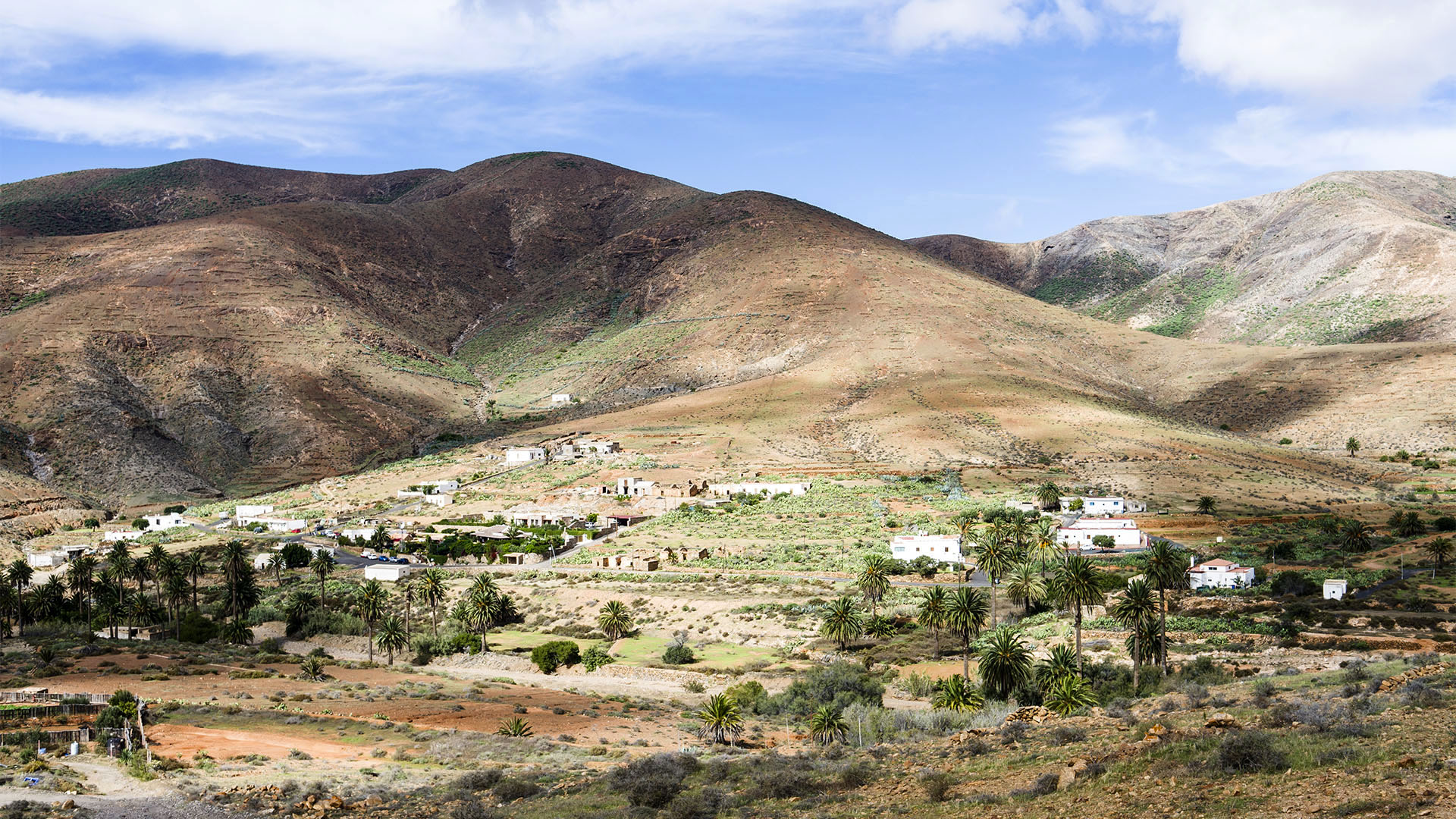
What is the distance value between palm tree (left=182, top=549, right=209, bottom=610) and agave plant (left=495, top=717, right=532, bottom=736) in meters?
31.0

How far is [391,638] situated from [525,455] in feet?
190

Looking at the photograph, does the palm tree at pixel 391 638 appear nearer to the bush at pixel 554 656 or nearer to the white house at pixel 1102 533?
the bush at pixel 554 656

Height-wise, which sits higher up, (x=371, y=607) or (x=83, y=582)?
(x=83, y=582)

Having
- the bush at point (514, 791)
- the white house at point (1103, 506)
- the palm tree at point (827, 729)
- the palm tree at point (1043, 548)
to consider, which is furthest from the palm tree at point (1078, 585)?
the white house at point (1103, 506)

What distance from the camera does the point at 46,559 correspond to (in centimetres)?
6856

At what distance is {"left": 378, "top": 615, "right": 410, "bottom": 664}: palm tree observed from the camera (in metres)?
44.8

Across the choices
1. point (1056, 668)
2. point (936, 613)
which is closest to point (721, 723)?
point (1056, 668)

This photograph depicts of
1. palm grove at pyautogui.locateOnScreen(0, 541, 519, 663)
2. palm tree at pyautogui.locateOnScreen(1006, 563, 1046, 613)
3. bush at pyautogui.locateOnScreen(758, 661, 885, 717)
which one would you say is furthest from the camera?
palm grove at pyautogui.locateOnScreen(0, 541, 519, 663)

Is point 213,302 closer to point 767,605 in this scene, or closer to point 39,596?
point 39,596

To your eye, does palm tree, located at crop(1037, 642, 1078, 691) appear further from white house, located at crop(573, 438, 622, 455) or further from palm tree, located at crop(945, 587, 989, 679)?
white house, located at crop(573, 438, 622, 455)

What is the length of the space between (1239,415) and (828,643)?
9090cm

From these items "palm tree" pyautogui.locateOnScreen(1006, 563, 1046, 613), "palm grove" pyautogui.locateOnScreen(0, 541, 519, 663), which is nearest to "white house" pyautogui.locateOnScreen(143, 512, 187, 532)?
"palm grove" pyautogui.locateOnScreen(0, 541, 519, 663)

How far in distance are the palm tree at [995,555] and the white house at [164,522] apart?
2471 inches

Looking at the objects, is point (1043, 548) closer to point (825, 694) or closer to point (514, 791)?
point (825, 694)
